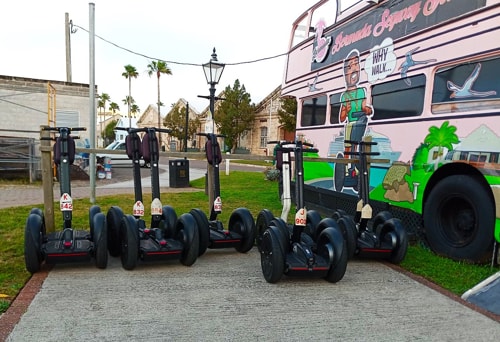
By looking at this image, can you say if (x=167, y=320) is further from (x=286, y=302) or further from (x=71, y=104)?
(x=71, y=104)

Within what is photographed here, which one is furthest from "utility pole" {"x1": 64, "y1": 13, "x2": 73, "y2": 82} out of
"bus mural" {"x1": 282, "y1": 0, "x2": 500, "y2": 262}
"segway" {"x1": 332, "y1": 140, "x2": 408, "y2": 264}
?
"segway" {"x1": 332, "y1": 140, "x2": 408, "y2": 264}

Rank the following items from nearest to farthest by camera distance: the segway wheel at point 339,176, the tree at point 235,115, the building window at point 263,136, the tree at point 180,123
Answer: the segway wheel at point 339,176, the tree at point 235,115, the building window at point 263,136, the tree at point 180,123

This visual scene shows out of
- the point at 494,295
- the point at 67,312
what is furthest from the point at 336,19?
the point at 67,312

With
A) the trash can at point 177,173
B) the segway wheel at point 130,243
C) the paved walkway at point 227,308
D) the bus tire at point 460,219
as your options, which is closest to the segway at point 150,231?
the segway wheel at point 130,243

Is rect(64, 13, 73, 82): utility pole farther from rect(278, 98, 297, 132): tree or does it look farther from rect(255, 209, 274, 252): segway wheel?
rect(255, 209, 274, 252): segway wheel

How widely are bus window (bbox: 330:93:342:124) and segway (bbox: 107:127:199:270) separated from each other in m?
3.98

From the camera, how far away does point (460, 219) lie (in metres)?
5.13

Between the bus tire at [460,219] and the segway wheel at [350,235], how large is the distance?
121 cm

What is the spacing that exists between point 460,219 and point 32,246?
5013 millimetres

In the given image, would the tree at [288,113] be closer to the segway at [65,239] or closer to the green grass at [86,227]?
the green grass at [86,227]

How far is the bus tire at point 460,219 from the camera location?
4641 millimetres

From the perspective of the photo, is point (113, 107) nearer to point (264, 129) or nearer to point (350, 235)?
point (264, 129)

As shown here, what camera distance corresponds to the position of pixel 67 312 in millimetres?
3316

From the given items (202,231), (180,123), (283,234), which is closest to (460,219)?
(283,234)
